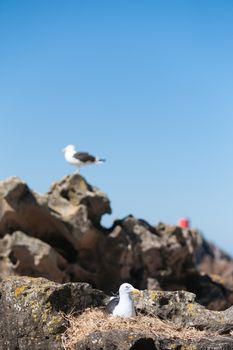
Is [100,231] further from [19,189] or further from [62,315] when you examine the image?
[62,315]

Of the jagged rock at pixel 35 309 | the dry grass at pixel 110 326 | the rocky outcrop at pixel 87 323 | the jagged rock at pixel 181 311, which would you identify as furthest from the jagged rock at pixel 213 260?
the jagged rock at pixel 35 309

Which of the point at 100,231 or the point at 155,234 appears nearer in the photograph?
the point at 100,231

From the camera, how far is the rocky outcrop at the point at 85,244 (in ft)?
70.2

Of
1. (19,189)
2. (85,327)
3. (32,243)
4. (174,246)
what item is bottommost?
(85,327)

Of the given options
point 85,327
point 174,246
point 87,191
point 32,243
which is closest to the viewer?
point 85,327

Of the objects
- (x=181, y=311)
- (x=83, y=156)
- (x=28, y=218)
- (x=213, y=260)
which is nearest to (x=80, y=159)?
(x=83, y=156)

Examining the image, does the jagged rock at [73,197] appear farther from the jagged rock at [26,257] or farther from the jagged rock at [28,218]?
the jagged rock at [26,257]

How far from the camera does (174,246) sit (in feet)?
84.2

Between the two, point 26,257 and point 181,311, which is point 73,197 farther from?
point 181,311

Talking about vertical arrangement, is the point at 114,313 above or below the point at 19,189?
below

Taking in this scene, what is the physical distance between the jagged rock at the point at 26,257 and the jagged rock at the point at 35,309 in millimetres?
12883

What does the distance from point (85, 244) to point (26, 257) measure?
9.09ft

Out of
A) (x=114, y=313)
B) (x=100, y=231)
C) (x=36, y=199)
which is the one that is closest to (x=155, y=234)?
(x=100, y=231)

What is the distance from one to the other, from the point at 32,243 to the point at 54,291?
44.4 feet
